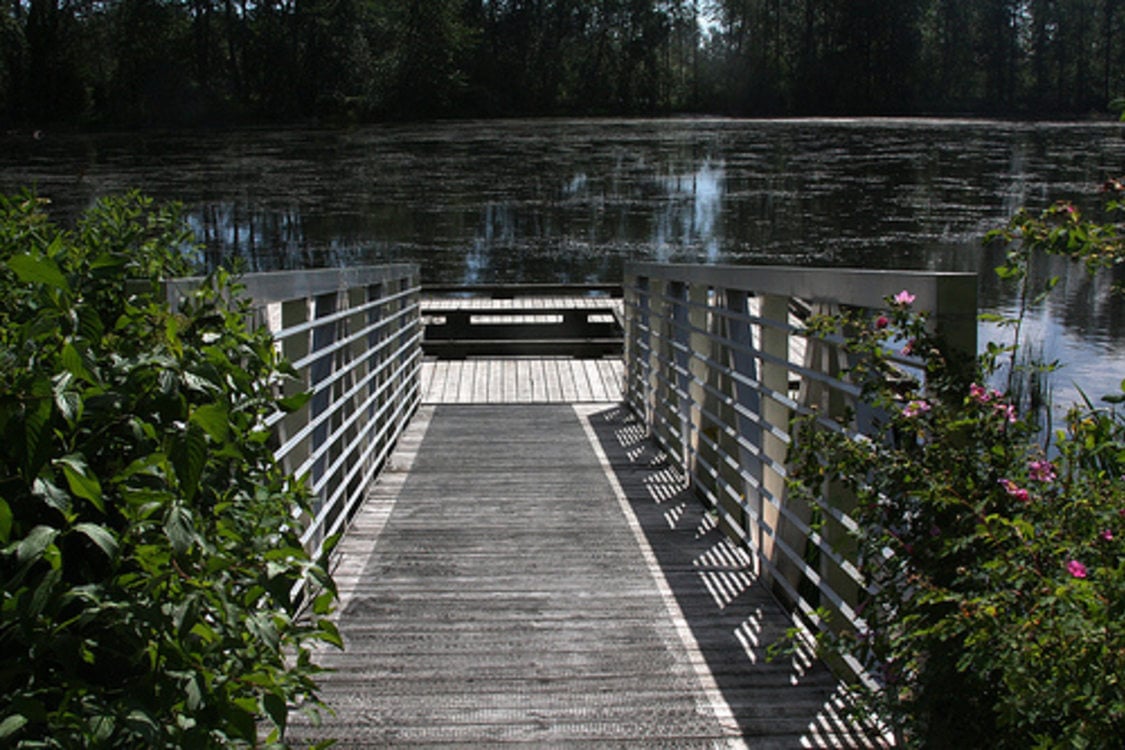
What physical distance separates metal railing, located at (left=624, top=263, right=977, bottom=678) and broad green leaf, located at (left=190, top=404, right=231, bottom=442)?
1.18 meters

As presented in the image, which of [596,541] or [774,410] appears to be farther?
[596,541]

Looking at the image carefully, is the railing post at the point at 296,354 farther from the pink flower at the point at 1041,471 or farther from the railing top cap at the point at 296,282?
the pink flower at the point at 1041,471

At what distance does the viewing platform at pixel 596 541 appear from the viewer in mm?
2240

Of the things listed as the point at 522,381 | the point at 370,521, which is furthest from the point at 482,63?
the point at 370,521

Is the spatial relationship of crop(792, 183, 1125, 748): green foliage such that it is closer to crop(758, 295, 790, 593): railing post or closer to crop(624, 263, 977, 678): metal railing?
crop(624, 263, 977, 678): metal railing

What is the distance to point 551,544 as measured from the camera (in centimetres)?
366

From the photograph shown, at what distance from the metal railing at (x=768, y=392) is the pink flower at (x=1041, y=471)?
0.26 meters

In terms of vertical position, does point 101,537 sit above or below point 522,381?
above

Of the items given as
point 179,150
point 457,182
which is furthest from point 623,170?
point 179,150

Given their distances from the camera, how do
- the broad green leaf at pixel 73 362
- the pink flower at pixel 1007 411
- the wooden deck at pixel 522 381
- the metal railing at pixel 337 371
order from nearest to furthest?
the broad green leaf at pixel 73 362 < the pink flower at pixel 1007 411 < the metal railing at pixel 337 371 < the wooden deck at pixel 522 381

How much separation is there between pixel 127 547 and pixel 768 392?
2059 millimetres

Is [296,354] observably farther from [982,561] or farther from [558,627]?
[982,561]

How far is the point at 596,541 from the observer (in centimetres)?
370

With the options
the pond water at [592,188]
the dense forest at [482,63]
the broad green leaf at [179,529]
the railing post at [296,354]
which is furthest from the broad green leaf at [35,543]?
the dense forest at [482,63]
